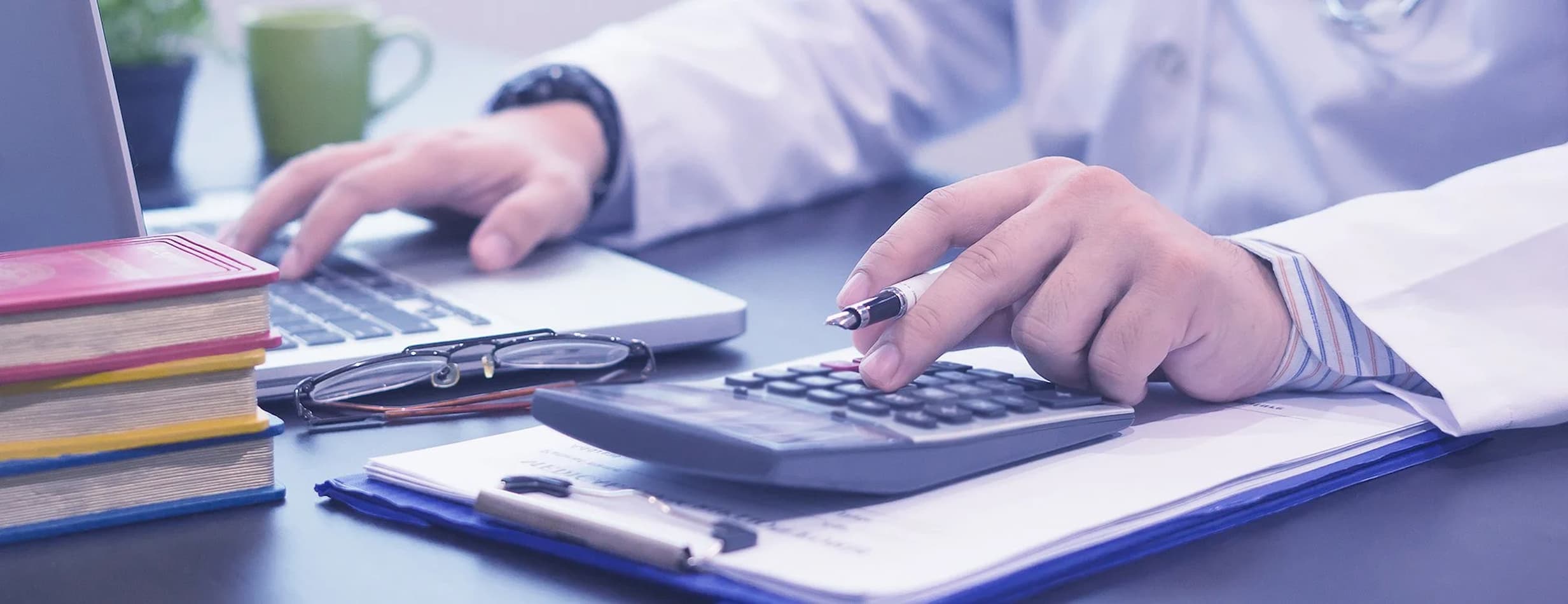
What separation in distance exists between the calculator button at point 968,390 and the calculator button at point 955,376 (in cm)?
1

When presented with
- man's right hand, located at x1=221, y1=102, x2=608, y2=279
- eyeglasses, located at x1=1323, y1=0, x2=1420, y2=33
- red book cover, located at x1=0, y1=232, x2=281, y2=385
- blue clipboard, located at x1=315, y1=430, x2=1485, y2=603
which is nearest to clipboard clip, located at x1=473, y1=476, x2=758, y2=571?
blue clipboard, located at x1=315, y1=430, x2=1485, y2=603

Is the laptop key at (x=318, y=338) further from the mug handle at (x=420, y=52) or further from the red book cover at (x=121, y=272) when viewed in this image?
the mug handle at (x=420, y=52)

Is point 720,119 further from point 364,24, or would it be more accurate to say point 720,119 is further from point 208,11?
point 208,11

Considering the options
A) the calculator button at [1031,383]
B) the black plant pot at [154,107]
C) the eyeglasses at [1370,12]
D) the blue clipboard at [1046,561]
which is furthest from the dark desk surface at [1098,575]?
the black plant pot at [154,107]

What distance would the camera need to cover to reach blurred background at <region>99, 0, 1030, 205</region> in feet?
4.17

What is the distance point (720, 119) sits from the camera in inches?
45.4

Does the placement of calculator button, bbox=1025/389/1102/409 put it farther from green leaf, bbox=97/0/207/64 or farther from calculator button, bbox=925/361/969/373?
green leaf, bbox=97/0/207/64

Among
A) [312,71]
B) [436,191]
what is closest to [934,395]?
[436,191]

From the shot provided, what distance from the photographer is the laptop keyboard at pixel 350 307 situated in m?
0.71

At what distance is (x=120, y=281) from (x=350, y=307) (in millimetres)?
291

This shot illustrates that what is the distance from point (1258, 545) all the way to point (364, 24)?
41.9 inches

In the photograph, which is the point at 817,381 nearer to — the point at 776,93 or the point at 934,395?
the point at 934,395

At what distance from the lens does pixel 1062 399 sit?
0.56 meters

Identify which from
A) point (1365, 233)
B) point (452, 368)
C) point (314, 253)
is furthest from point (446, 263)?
point (1365, 233)
